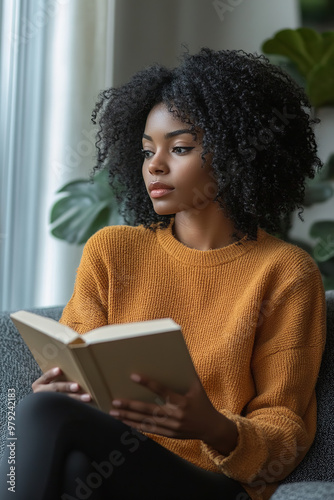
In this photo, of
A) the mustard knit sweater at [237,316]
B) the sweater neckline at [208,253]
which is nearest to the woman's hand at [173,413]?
the mustard knit sweater at [237,316]

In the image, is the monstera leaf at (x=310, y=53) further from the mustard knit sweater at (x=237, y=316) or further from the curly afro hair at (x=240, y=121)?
the mustard knit sweater at (x=237, y=316)

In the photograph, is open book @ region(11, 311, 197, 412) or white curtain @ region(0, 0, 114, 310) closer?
open book @ region(11, 311, 197, 412)

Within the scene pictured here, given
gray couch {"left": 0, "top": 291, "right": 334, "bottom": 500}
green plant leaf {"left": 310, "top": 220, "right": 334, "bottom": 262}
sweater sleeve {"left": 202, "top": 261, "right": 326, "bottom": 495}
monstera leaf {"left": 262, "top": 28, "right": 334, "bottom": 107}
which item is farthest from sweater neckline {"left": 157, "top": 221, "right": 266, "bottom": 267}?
monstera leaf {"left": 262, "top": 28, "right": 334, "bottom": 107}

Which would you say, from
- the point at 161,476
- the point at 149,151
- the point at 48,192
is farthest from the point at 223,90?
the point at 48,192

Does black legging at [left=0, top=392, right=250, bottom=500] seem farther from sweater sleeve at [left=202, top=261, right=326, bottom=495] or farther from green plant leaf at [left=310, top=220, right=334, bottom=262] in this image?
green plant leaf at [left=310, top=220, right=334, bottom=262]

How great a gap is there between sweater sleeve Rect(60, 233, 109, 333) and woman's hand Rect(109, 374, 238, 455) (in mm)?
313

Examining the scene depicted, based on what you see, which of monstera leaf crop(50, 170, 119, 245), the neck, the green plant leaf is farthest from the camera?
the green plant leaf

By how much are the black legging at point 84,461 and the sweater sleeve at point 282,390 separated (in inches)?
4.0

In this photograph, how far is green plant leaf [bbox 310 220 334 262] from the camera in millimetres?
2352

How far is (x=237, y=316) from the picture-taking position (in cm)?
129

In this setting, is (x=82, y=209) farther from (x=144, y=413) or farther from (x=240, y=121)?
(x=144, y=413)

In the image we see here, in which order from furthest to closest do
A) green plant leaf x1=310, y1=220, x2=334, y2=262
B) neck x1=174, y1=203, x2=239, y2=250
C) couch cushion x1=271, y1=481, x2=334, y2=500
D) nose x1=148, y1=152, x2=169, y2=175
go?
green plant leaf x1=310, y1=220, x2=334, y2=262 < neck x1=174, y1=203, x2=239, y2=250 < nose x1=148, y1=152, x2=169, y2=175 < couch cushion x1=271, y1=481, x2=334, y2=500

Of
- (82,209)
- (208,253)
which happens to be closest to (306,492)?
(208,253)

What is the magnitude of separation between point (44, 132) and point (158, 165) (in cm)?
120
